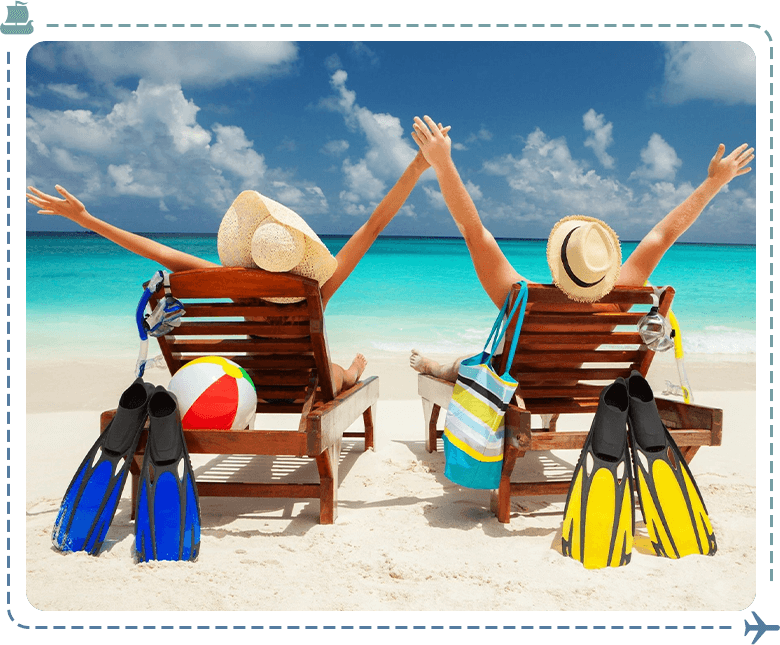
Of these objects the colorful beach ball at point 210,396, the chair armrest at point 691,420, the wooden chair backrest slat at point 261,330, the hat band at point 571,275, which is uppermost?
the hat band at point 571,275

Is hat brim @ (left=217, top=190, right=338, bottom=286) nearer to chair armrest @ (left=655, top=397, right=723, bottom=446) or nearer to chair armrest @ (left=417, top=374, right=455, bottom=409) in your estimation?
chair armrest @ (left=417, top=374, right=455, bottom=409)

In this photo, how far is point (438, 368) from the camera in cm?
436

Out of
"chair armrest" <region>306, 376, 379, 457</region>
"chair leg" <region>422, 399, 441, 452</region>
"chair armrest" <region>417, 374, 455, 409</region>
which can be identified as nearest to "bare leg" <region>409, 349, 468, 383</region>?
"chair armrest" <region>417, 374, 455, 409</region>

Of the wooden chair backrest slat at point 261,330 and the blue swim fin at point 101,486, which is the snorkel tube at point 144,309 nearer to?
the wooden chair backrest slat at point 261,330

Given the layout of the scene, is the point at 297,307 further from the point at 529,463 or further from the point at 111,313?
the point at 111,313

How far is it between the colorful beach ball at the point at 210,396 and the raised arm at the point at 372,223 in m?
0.86

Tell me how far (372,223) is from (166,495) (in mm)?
2050

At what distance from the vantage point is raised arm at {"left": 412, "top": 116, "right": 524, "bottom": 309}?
3395mm

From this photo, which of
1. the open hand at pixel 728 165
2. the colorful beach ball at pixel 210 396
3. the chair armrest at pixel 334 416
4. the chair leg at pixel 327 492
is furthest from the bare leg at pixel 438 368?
the open hand at pixel 728 165

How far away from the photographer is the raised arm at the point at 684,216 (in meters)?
3.77

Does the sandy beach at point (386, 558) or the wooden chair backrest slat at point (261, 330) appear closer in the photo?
the sandy beach at point (386, 558)

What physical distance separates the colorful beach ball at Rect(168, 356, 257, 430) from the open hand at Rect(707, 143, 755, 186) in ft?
10.9

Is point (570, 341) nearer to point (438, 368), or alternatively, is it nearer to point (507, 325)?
point (507, 325)

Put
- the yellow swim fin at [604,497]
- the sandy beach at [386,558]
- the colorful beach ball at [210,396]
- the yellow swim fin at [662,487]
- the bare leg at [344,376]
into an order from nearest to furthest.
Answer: the sandy beach at [386,558] < the yellow swim fin at [604,497] < the yellow swim fin at [662,487] < the colorful beach ball at [210,396] < the bare leg at [344,376]
